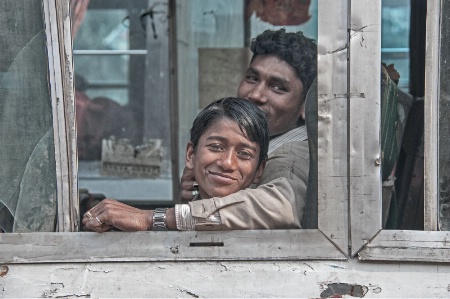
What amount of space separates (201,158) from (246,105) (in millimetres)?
217

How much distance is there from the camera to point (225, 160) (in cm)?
232

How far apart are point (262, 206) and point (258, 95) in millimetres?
782

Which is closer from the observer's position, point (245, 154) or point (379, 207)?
point (379, 207)

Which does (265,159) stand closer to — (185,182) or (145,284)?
(185,182)

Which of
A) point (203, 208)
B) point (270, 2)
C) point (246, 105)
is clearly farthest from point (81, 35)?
point (203, 208)

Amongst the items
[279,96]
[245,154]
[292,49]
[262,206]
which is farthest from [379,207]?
[292,49]

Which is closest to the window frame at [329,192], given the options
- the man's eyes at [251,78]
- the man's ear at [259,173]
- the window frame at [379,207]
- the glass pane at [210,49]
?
the window frame at [379,207]

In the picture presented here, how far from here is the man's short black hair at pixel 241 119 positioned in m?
2.36

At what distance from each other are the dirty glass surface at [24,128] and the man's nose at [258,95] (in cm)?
93

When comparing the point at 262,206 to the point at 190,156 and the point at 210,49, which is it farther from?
the point at 210,49

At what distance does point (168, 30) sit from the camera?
4.11 meters

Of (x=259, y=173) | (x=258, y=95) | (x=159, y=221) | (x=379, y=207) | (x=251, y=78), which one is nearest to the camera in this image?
(x=379, y=207)

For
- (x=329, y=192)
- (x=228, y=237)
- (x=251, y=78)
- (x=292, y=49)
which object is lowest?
(x=228, y=237)

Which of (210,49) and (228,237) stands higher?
(210,49)
